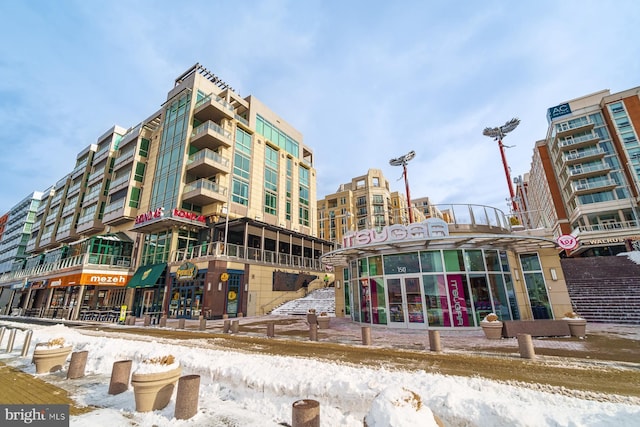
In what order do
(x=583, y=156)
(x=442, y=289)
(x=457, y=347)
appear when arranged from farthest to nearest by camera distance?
1. (x=583, y=156)
2. (x=442, y=289)
3. (x=457, y=347)

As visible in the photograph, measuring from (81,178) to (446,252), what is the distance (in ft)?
176

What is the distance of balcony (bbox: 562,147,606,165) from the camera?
41.9 meters

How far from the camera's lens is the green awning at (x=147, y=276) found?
24781 mm

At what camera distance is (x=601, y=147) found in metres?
42.5

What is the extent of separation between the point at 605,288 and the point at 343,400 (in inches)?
1012

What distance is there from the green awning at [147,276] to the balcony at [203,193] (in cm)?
679

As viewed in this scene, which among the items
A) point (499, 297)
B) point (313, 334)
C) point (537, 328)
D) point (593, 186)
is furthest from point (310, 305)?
point (593, 186)

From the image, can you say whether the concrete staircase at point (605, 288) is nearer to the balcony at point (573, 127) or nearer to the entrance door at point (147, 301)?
the balcony at point (573, 127)

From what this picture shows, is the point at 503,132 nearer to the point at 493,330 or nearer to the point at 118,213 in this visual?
the point at 493,330

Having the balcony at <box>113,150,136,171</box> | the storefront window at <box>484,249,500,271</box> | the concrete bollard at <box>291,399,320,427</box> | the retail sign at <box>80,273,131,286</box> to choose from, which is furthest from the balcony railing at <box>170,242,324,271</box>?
the concrete bollard at <box>291,399,320,427</box>

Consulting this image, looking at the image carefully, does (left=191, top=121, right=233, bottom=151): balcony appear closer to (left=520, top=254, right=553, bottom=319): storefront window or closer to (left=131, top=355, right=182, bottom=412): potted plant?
(left=131, top=355, right=182, bottom=412): potted plant

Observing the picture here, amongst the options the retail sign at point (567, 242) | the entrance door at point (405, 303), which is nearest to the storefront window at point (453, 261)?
the entrance door at point (405, 303)

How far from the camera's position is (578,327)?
10.7m

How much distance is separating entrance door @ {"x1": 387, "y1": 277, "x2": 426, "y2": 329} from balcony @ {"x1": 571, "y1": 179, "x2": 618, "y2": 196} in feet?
152
